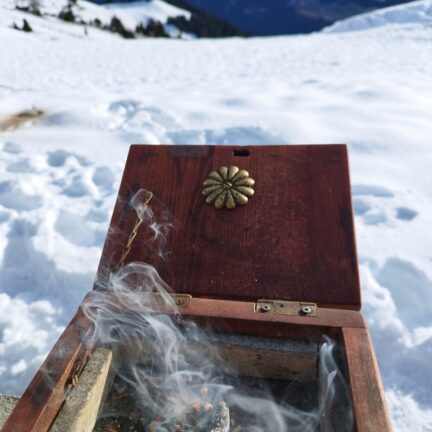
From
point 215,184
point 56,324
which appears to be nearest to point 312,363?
point 215,184

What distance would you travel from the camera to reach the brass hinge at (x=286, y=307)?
145cm

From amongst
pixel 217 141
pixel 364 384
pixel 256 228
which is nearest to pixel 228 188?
pixel 256 228

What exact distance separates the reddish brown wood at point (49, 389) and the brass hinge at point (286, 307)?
0.62 m

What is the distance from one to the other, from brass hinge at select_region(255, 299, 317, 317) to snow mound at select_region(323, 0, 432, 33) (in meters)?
10.6

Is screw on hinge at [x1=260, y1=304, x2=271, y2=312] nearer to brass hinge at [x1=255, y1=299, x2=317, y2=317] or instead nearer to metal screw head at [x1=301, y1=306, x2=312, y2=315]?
brass hinge at [x1=255, y1=299, x2=317, y2=317]

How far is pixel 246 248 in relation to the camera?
164 centimetres

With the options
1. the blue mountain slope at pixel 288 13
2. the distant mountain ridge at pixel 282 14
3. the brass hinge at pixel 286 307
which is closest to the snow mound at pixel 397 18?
the brass hinge at pixel 286 307

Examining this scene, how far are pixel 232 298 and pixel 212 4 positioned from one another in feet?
211

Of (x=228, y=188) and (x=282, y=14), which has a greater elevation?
(x=228, y=188)

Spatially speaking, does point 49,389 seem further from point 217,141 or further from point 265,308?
point 217,141

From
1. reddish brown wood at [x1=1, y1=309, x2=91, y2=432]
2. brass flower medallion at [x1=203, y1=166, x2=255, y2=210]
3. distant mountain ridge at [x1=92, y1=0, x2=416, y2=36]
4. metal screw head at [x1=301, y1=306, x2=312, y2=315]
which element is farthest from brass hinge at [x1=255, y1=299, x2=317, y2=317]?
distant mountain ridge at [x1=92, y1=0, x2=416, y2=36]

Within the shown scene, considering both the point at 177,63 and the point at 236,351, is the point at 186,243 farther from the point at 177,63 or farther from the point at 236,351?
the point at 177,63

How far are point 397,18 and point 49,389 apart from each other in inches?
525

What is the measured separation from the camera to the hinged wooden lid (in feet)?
5.08
